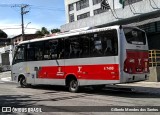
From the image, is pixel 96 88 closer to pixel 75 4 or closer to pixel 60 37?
pixel 60 37

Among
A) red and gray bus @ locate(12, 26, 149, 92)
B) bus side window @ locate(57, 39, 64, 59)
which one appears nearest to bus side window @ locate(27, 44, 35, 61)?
red and gray bus @ locate(12, 26, 149, 92)

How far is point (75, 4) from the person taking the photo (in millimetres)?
61188

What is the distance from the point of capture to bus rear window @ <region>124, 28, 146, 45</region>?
51.6 ft

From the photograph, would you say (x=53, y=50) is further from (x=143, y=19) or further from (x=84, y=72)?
(x=143, y=19)

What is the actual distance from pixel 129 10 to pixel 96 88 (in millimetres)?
13668

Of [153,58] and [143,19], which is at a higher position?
Result: [143,19]

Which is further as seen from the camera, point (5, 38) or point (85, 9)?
point (5, 38)

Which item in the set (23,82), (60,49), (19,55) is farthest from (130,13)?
(60,49)

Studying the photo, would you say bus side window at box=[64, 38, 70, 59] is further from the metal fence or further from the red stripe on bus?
the metal fence

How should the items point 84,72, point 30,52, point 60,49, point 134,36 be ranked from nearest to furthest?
point 134,36
point 84,72
point 60,49
point 30,52

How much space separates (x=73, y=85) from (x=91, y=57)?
2.28 metres

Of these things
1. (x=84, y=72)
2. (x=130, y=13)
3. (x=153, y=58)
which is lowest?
(x=84, y=72)

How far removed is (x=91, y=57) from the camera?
16516 mm

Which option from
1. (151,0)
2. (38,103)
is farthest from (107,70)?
(151,0)
